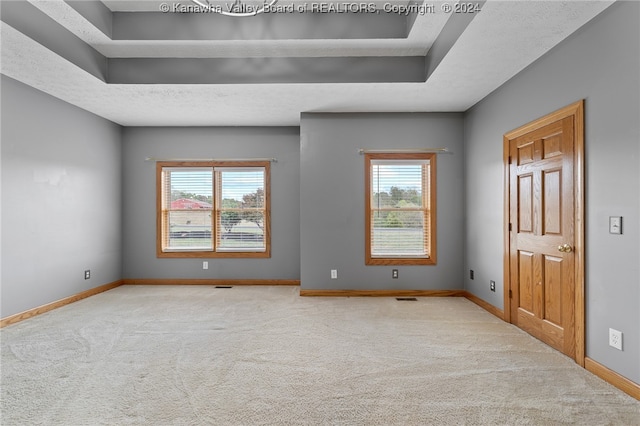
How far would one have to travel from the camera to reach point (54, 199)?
4.18 metres

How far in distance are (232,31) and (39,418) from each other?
3.40 m

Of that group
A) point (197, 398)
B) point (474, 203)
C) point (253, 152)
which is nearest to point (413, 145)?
point (474, 203)

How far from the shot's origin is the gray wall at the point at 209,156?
5465mm

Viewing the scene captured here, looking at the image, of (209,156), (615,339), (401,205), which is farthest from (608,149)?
(209,156)

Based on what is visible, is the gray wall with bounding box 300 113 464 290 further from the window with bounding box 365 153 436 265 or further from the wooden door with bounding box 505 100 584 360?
the wooden door with bounding box 505 100 584 360

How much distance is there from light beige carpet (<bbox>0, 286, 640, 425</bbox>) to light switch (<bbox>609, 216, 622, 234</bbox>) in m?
1.08

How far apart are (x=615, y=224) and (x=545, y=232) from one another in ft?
2.56

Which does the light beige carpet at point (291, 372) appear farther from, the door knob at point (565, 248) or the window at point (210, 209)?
the window at point (210, 209)

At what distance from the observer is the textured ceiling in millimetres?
2582

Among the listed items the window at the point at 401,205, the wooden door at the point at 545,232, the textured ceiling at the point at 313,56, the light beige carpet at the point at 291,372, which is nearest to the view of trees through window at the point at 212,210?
the textured ceiling at the point at 313,56

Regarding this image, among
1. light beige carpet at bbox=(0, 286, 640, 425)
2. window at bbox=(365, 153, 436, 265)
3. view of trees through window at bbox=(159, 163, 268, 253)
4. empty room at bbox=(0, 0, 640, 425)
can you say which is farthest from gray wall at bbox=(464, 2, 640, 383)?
view of trees through window at bbox=(159, 163, 268, 253)

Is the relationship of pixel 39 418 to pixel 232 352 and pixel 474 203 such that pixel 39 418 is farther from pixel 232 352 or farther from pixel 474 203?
pixel 474 203

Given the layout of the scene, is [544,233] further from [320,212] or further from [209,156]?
[209,156]

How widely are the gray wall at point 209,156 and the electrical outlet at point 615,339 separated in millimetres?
3972
